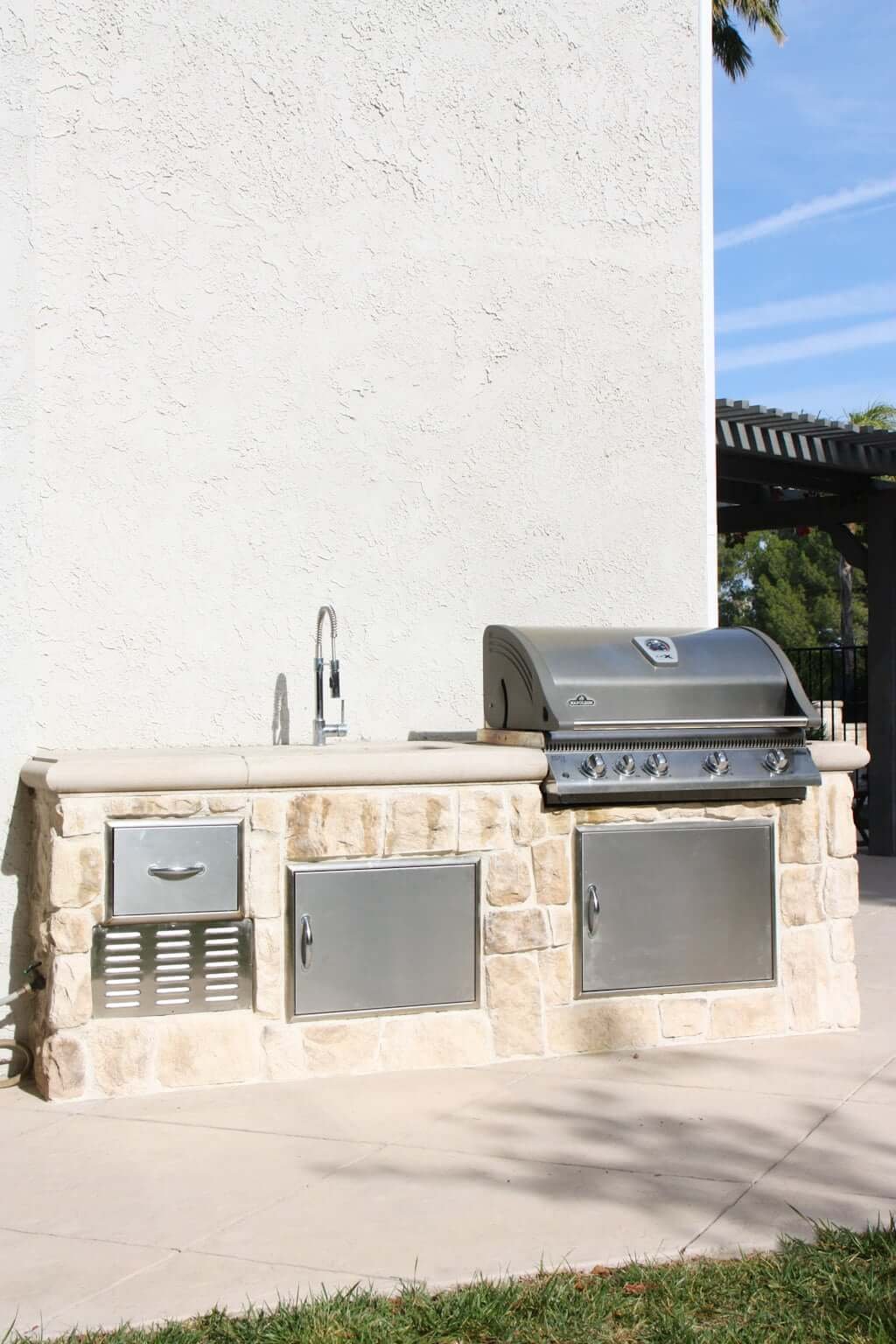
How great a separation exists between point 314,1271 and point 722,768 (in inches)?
112

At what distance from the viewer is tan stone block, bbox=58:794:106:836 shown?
4.80 metres

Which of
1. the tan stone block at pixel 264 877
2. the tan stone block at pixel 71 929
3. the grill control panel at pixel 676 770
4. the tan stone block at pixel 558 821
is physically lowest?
the tan stone block at pixel 71 929

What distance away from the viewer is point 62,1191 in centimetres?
395

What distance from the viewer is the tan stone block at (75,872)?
480 centimetres

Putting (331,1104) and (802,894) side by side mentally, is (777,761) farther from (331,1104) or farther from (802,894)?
(331,1104)

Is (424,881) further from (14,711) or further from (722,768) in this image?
(14,711)

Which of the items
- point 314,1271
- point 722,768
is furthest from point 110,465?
point 314,1271

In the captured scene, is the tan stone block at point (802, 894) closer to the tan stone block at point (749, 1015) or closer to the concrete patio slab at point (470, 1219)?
the tan stone block at point (749, 1015)

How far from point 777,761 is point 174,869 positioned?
8.09ft

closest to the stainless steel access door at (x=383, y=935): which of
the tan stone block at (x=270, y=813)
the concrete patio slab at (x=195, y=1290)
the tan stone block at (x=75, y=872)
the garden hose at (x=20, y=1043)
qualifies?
the tan stone block at (x=270, y=813)

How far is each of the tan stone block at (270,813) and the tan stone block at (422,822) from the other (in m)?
0.41

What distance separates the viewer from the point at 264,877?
16.6 feet

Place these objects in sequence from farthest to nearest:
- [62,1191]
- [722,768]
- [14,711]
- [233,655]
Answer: [233,655], [722,768], [14,711], [62,1191]

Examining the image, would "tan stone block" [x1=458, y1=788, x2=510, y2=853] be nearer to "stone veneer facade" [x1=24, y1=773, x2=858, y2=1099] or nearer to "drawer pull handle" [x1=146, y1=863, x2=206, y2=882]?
"stone veneer facade" [x1=24, y1=773, x2=858, y2=1099]
